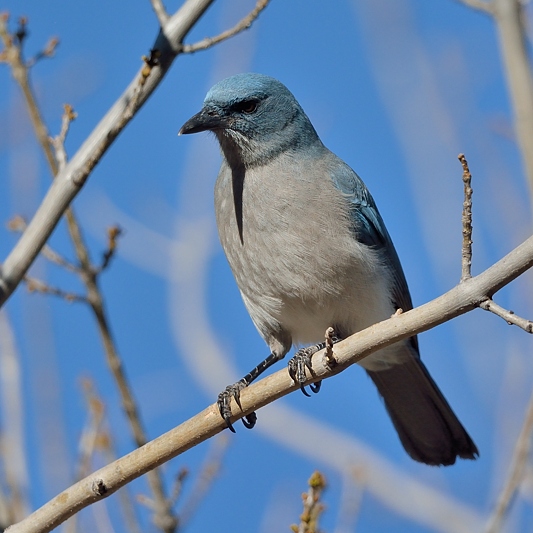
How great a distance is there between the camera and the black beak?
16.3 feet

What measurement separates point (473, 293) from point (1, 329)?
150 inches

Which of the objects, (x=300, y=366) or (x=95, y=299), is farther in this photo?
(x=95, y=299)

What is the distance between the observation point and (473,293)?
305cm

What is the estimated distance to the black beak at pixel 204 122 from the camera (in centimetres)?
498

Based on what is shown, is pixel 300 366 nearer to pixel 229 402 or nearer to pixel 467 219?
pixel 229 402

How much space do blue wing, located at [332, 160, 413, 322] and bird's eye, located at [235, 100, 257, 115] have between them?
668 mm

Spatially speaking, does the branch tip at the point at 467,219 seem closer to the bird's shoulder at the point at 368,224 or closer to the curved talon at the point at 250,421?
the bird's shoulder at the point at 368,224

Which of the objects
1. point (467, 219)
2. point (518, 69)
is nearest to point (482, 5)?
point (518, 69)

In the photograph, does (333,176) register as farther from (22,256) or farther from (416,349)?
(22,256)

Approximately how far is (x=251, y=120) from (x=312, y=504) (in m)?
2.68

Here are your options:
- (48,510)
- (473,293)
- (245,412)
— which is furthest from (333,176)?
(48,510)

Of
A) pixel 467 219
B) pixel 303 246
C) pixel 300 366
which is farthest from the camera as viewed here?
pixel 303 246

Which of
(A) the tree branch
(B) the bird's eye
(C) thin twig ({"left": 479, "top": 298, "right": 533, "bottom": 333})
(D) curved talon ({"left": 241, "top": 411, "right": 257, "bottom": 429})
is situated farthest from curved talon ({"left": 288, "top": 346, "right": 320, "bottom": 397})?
(B) the bird's eye

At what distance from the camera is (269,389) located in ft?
12.3
